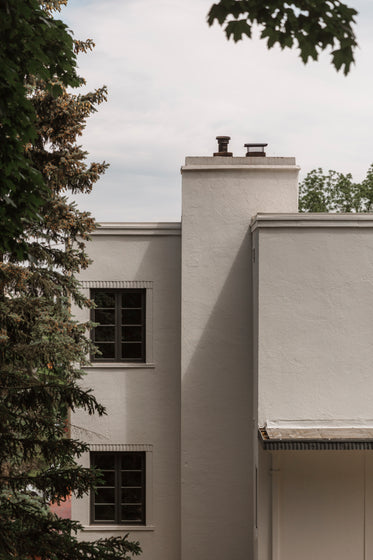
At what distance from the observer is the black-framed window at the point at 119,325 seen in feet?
64.8

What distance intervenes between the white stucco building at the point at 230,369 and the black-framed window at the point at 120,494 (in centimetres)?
3

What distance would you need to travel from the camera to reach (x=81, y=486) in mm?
11250

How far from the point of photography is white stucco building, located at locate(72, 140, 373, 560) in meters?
15.3

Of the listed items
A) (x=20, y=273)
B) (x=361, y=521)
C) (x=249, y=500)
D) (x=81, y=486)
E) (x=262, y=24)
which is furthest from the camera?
(x=249, y=500)

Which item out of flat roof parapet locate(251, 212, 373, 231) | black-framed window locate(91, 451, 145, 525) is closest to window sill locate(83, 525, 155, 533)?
black-framed window locate(91, 451, 145, 525)

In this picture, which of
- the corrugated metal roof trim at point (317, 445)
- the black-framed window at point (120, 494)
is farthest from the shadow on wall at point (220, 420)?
the corrugated metal roof trim at point (317, 445)

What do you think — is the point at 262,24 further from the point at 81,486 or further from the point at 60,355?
the point at 60,355

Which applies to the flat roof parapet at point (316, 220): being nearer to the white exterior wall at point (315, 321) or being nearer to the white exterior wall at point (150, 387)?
the white exterior wall at point (315, 321)

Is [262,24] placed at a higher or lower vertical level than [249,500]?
higher

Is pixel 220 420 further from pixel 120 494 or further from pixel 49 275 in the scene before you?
pixel 49 275

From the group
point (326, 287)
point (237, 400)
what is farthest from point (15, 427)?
point (237, 400)

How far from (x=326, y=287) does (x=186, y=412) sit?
5.14 m

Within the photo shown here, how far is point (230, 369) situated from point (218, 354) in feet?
1.41

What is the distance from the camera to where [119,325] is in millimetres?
19766
